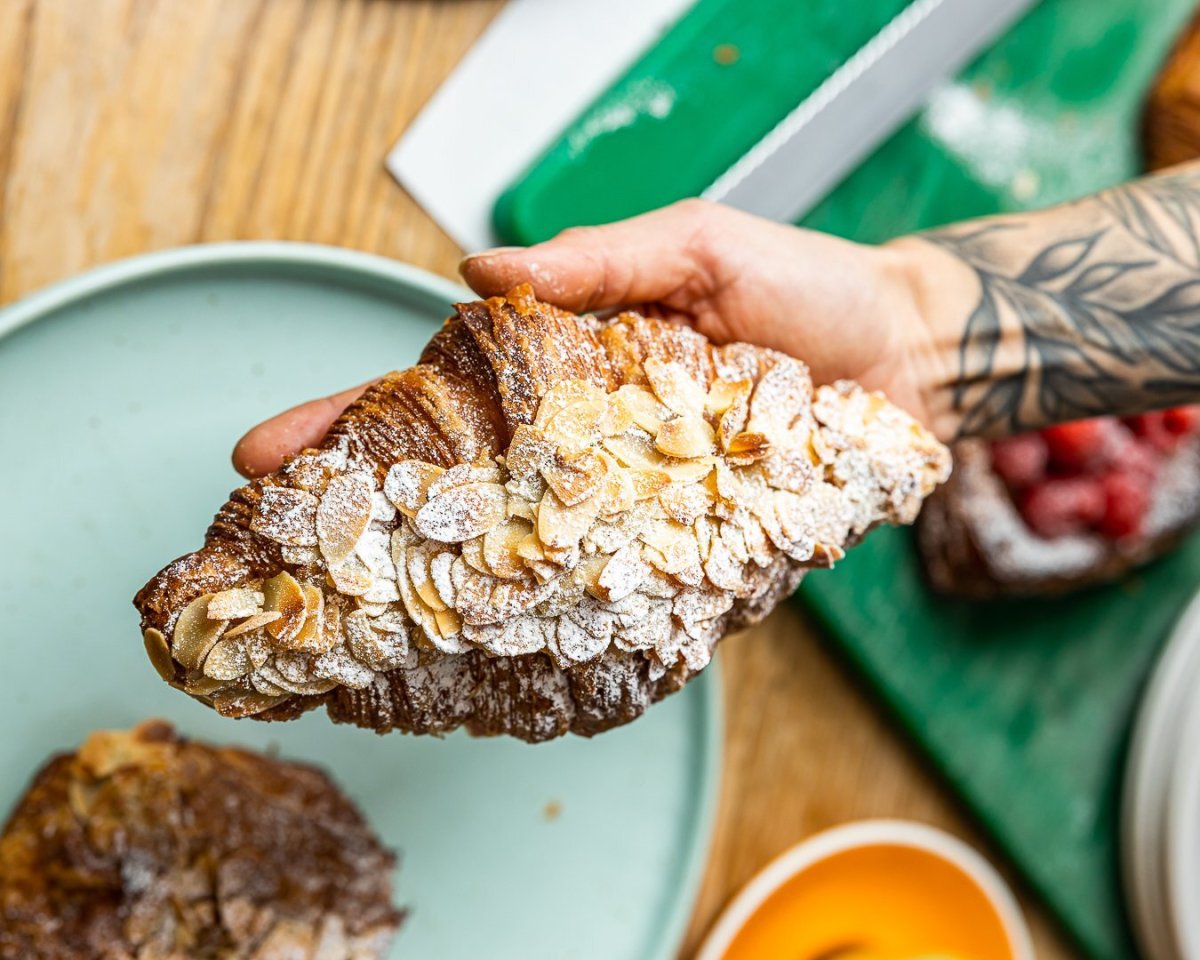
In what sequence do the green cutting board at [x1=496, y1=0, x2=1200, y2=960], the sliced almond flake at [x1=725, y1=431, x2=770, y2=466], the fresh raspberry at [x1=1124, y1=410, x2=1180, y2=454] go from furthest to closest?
the fresh raspberry at [x1=1124, y1=410, x2=1180, y2=454] → the green cutting board at [x1=496, y1=0, x2=1200, y2=960] → the sliced almond flake at [x1=725, y1=431, x2=770, y2=466]

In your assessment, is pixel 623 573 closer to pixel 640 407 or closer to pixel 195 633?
pixel 640 407

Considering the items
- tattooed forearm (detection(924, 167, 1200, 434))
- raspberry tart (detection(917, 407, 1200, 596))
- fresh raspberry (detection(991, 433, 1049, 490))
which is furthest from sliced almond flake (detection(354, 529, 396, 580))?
fresh raspberry (detection(991, 433, 1049, 490))

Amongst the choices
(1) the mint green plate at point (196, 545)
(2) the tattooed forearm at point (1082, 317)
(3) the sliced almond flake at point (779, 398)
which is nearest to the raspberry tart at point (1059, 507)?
(2) the tattooed forearm at point (1082, 317)

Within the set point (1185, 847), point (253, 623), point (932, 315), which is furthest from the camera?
point (1185, 847)

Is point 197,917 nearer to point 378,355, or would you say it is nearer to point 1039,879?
point 378,355

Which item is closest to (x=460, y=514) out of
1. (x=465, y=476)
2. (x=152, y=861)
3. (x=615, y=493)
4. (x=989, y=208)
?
(x=465, y=476)

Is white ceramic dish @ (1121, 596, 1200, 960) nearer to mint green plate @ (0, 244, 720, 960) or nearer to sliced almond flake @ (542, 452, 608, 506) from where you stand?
mint green plate @ (0, 244, 720, 960)
